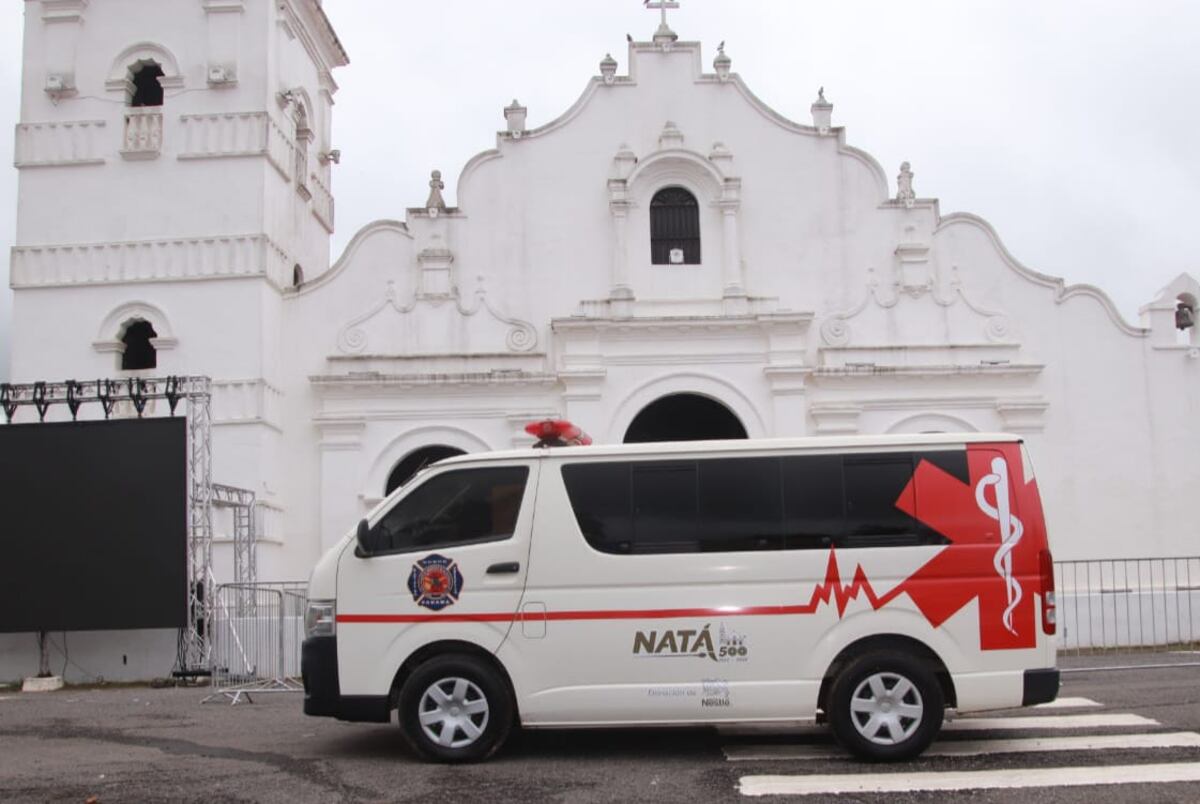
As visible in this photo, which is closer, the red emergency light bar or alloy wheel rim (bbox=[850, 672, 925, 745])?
alloy wheel rim (bbox=[850, 672, 925, 745])

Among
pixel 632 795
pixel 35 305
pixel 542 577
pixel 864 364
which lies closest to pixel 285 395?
pixel 35 305

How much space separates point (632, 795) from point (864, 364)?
1300 cm

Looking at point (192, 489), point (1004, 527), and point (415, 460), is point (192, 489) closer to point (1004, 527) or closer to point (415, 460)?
point (415, 460)

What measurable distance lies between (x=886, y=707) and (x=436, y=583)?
3445mm

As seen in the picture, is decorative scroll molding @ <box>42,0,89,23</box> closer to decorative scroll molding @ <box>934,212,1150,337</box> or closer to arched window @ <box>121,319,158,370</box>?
arched window @ <box>121,319,158,370</box>

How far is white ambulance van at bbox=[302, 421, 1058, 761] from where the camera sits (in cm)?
938

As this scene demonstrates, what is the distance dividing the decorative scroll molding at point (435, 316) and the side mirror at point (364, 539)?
1078cm

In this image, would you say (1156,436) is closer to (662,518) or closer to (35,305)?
(662,518)

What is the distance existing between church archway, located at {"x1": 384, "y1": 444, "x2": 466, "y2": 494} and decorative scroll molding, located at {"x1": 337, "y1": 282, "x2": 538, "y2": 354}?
1.58m

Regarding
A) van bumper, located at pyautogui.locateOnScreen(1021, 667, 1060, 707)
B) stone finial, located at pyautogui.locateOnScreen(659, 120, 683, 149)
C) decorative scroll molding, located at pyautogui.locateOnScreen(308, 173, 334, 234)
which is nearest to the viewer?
van bumper, located at pyautogui.locateOnScreen(1021, 667, 1060, 707)

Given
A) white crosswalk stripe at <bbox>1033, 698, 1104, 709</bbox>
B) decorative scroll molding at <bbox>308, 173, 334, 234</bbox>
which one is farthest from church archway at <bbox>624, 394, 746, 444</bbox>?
white crosswalk stripe at <bbox>1033, 698, 1104, 709</bbox>

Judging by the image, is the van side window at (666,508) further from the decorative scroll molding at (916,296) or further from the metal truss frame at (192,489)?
the decorative scroll molding at (916,296)

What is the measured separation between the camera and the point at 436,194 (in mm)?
21031

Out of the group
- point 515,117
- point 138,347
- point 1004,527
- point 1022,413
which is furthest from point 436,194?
point 1004,527
